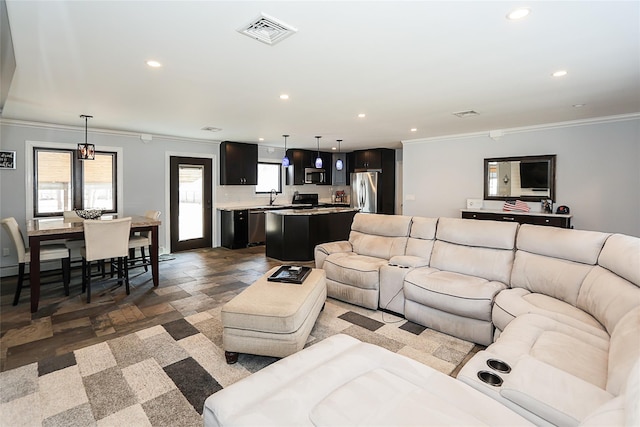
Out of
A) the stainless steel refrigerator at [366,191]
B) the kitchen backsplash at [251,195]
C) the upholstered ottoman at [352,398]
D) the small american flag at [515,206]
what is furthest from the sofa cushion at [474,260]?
the kitchen backsplash at [251,195]

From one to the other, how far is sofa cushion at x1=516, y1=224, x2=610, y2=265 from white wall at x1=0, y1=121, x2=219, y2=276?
6.21 m

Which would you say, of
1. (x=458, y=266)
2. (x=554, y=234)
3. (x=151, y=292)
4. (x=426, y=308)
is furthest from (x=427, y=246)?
(x=151, y=292)

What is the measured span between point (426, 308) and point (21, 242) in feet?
15.3

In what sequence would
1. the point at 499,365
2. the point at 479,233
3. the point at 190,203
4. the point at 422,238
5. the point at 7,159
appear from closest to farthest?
1. the point at 499,365
2. the point at 479,233
3. the point at 422,238
4. the point at 7,159
5. the point at 190,203

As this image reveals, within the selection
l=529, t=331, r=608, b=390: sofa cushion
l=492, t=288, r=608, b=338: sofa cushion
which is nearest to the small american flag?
l=492, t=288, r=608, b=338: sofa cushion

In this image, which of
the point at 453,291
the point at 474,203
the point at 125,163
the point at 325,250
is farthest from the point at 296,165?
the point at 453,291

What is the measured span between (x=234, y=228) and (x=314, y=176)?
2960 mm

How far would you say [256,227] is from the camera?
7.45 metres

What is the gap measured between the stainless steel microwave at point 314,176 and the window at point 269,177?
724 mm

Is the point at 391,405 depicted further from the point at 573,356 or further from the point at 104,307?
the point at 104,307

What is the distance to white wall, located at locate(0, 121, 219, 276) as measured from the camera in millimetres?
4949

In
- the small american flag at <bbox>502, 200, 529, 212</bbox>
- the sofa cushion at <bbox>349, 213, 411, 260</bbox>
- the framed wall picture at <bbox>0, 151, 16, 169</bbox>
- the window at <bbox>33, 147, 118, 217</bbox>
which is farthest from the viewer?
the small american flag at <bbox>502, 200, 529, 212</bbox>

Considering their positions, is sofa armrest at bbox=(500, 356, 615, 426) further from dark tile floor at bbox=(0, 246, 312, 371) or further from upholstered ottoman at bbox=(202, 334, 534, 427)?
dark tile floor at bbox=(0, 246, 312, 371)

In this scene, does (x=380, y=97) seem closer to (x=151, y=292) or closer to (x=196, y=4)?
(x=196, y=4)
